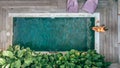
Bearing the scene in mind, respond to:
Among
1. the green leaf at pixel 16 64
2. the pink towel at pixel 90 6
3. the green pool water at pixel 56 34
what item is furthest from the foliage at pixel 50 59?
the pink towel at pixel 90 6

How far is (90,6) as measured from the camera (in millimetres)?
4141

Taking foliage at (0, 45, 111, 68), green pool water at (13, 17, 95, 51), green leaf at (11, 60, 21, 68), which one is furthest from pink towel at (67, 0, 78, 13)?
green leaf at (11, 60, 21, 68)

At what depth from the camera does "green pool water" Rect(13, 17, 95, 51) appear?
4184 mm

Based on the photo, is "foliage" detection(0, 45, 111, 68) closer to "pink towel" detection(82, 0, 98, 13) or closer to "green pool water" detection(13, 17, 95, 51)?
"green pool water" detection(13, 17, 95, 51)

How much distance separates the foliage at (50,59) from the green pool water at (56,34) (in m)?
0.31

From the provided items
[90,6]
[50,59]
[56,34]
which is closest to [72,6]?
[90,6]

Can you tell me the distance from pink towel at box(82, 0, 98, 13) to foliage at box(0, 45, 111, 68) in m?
0.56

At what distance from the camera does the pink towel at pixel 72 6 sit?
415cm

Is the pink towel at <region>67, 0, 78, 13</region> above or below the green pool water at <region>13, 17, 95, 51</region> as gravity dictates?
above

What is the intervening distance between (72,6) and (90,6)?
22cm

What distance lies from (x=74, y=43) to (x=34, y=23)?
1.82 feet

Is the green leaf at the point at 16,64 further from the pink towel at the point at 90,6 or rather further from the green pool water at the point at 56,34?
the pink towel at the point at 90,6

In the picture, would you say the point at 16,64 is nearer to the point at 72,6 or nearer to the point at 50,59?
the point at 50,59

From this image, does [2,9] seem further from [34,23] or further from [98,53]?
[98,53]
